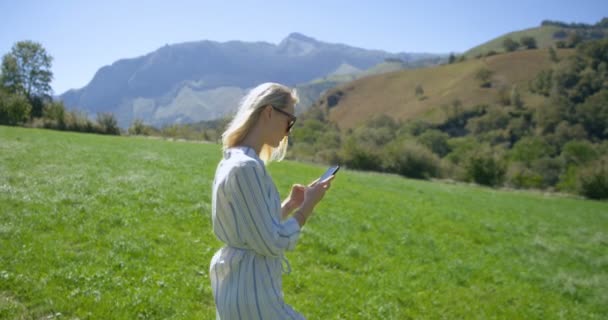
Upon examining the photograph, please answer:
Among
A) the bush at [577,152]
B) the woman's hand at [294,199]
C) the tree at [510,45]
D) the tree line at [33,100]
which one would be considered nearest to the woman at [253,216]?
the woman's hand at [294,199]

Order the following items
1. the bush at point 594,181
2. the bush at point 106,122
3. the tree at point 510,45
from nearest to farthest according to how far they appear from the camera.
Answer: the bush at point 594,181 → the bush at point 106,122 → the tree at point 510,45

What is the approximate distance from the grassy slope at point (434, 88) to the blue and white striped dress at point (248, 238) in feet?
429

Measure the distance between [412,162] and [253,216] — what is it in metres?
62.0

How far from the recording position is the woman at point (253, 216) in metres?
2.46

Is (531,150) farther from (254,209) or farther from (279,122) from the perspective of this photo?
(254,209)

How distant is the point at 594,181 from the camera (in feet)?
167

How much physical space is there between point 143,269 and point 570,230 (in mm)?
20890

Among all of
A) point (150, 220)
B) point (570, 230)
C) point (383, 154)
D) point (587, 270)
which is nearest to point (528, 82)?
point (383, 154)

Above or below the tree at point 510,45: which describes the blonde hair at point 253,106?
below

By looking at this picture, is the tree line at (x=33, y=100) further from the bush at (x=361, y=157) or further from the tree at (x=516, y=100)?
the tree at (x=516, y=100)

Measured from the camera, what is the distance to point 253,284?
8.50ft

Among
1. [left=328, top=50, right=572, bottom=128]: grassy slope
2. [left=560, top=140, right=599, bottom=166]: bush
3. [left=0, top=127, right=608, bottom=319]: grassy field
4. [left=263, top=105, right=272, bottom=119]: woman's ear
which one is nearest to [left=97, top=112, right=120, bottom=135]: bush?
[left=0, top=127, right=608, bottom=319]: grassy field

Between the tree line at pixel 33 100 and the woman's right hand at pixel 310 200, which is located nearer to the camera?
the woman's right hand at pixel 310 200

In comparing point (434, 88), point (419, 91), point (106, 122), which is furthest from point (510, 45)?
point (106, 122)
